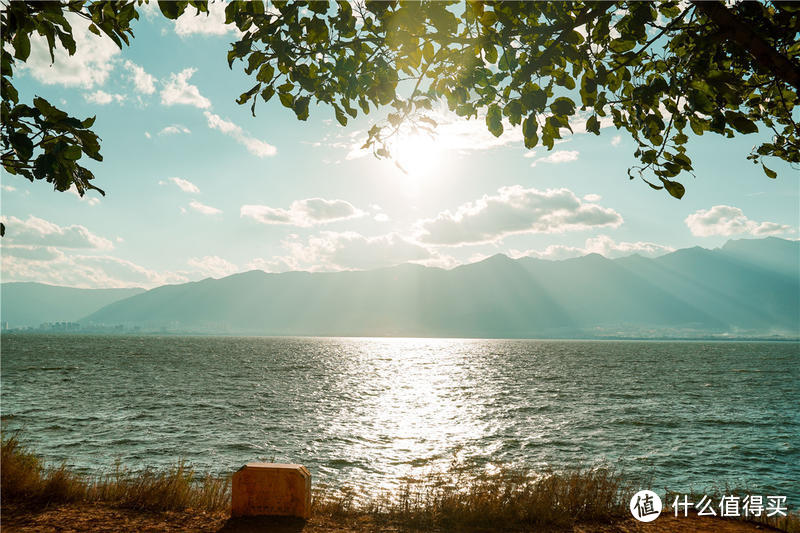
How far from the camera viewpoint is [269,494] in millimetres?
8828

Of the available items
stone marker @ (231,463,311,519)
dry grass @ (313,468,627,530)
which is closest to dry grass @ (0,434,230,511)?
stone marker @ (231,463,311,519)

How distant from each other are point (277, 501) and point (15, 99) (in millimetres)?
7288

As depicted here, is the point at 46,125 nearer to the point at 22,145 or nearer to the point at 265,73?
the point at 22,145

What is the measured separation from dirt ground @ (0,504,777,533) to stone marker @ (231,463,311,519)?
0.16 metres

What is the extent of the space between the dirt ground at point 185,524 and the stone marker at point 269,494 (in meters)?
0.16

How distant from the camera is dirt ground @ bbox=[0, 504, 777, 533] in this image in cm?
841

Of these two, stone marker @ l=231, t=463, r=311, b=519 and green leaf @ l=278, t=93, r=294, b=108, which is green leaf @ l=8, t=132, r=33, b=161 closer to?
green leaf @ l=278, t=93, r=294, b=108

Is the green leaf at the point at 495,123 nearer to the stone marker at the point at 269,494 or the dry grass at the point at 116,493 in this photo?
the stone marker at the point at 269,494

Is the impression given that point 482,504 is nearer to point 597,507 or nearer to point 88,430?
point 597,507

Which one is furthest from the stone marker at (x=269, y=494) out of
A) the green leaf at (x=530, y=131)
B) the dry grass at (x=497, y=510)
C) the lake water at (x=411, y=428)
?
the lake water at (x=411, y=428)

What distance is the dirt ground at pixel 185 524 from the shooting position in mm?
8414

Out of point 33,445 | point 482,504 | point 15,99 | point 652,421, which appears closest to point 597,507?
point 482,504

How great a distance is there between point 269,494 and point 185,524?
1559 millimetres

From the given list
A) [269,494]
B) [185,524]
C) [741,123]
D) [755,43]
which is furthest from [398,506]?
[755,43]
